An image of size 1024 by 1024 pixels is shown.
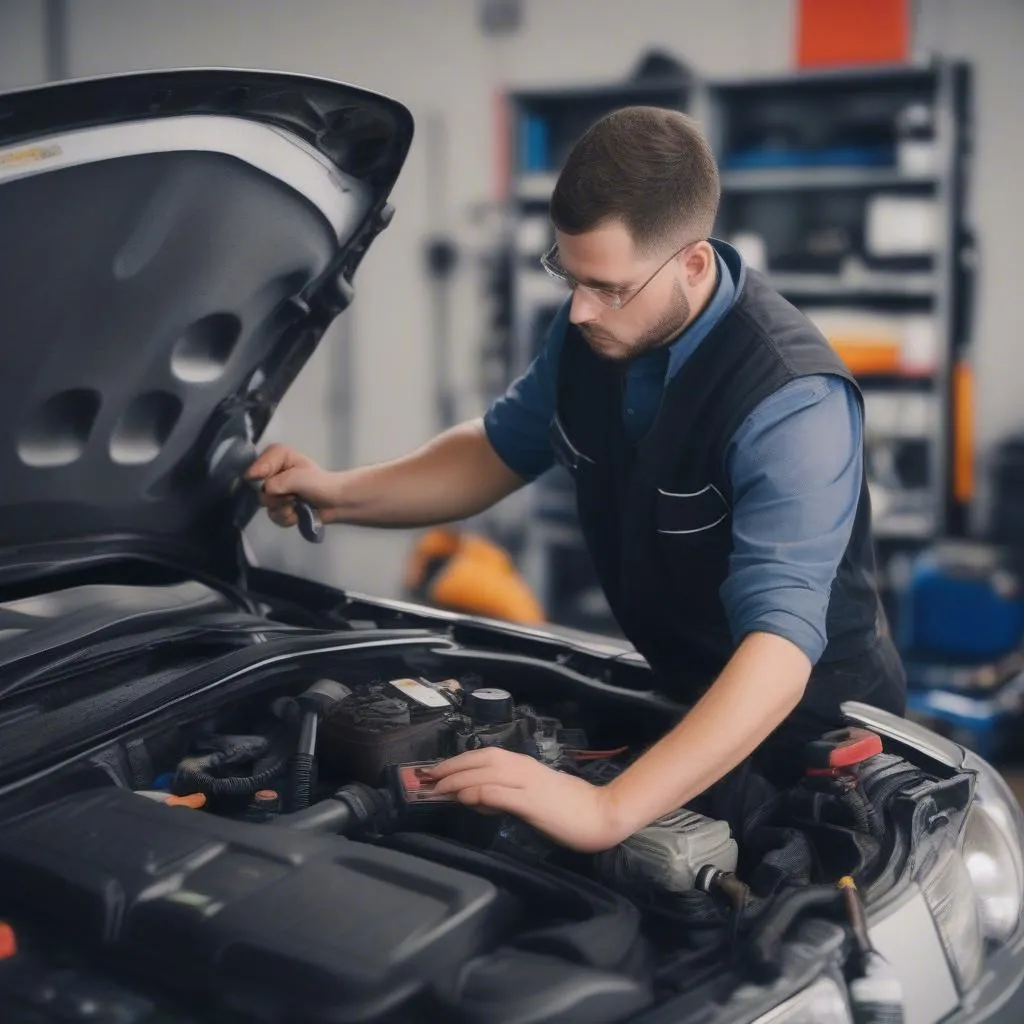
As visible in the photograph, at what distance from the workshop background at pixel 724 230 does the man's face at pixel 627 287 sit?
256 cm

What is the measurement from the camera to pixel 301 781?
1.46 meters

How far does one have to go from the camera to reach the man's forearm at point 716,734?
1.34m

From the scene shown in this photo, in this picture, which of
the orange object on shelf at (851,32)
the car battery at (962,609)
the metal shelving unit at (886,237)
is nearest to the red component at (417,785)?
the car battery at (962,609)

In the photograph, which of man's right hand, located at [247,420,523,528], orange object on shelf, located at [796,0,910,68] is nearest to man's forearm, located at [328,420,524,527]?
man's right hand, located at [247,420,523,528]

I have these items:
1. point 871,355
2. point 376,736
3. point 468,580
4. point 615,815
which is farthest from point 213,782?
point 871,355

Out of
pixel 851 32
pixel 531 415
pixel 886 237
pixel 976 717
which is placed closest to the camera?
pixel 531 415

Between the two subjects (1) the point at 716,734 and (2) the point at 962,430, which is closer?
(1) the point at 716,734

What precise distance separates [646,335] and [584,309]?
9cm

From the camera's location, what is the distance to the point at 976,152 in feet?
16.2

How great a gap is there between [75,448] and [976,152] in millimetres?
4087

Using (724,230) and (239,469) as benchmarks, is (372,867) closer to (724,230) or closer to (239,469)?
(239,469)

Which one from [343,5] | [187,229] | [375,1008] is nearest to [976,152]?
[343,5]

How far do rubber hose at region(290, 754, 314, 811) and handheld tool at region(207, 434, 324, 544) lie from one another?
51 cm

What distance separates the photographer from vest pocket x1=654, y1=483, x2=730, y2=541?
1647mm
